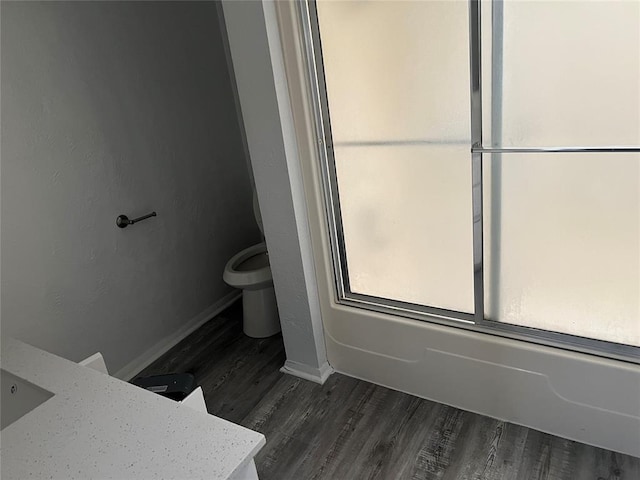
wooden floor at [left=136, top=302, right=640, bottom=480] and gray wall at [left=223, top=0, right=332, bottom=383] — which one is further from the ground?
gray wall at [left=223, top=0, right=332, bottom=383]

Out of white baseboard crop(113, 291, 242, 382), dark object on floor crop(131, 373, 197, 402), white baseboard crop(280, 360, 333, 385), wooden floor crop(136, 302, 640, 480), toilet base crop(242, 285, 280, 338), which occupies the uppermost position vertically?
dark object on floor crop(131, 373, 197, 402)

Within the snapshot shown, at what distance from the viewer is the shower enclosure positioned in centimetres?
146

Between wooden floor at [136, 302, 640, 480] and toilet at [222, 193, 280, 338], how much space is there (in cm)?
24

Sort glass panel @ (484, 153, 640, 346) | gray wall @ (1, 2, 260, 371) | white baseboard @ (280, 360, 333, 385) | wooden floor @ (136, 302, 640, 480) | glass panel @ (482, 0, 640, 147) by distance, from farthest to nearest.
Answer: white baseboard @ (280, 360, 333, 385) → gray wall @ (1, 2, 260, 371) → wooden floor @ (136, 302, 640, 480) → glass panel @ (484, 153, 640, 346) → glass panel @ (482, 0, 640, 147)

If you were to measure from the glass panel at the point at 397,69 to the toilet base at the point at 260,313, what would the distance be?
113 cm

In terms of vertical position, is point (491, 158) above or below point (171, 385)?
above

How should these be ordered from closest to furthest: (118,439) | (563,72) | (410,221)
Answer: (118,439)
(563,72)
(410,221)

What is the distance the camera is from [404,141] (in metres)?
1.83

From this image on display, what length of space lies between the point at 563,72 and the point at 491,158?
0.33m

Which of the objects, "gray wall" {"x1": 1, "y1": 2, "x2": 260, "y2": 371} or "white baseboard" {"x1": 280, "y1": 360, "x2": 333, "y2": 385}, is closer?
"gray wall" {"x1": 1, "y1": 2, "x2": 260, "y2": 371}

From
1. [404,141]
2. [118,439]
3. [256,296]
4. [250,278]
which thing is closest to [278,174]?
[404,141]

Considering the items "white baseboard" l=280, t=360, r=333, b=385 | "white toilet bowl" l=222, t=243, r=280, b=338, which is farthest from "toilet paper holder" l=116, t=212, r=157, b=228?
"white baseboard" l=280, t=360, r=333, b=385

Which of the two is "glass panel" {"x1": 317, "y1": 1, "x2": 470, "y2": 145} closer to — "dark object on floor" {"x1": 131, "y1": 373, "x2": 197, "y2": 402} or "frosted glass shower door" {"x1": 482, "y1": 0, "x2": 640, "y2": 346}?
"frosted glass shower door" {"x1": 482, "y1": 0, "x2": 640, "y2": 346}

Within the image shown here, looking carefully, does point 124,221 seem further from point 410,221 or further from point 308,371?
point 410,221
